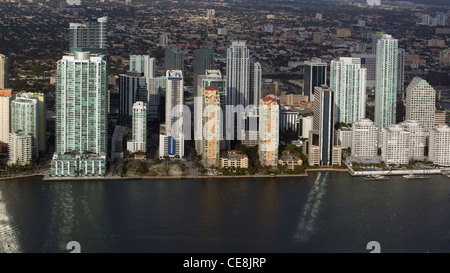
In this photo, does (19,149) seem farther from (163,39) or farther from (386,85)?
(163,39)

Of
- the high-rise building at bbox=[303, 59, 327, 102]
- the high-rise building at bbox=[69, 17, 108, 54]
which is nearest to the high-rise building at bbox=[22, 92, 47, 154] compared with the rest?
the high-rise building at bbox=[69, 17, 108, 54]

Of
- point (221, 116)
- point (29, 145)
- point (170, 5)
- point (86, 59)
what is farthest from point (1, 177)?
point (170, 5)

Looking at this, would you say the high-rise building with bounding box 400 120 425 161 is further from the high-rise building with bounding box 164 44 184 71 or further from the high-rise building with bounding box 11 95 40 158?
the high-rise building with bounding box 164 44 184 71

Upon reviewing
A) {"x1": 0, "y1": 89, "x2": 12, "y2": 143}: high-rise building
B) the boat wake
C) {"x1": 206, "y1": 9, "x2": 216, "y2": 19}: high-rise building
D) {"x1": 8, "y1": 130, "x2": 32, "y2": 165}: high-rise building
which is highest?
{"x1": 206, "y1": 9, "x2": 216, "y2": 19}: high-rise building

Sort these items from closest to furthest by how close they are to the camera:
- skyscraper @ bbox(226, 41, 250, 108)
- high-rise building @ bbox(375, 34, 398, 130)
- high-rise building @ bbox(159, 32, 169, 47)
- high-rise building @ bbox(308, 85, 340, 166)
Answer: high-rise building @ bbox(308, 85, 340, 166) → high-rise building @ bbox(375, 34, 398, 130) → skyscraper @ bbox(226, 41, 250, 108) → high-rise building @ bbox(159, 32, 169, 47)

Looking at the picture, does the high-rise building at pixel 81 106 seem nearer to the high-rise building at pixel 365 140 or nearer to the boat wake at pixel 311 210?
the boat wake at pixel 311 210

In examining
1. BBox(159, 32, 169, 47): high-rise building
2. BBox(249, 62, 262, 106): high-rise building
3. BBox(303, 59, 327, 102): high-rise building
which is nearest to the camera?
BBox(249, 62, 262, 106): high-rise building

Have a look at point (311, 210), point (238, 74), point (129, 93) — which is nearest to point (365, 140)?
point (238, 74)
